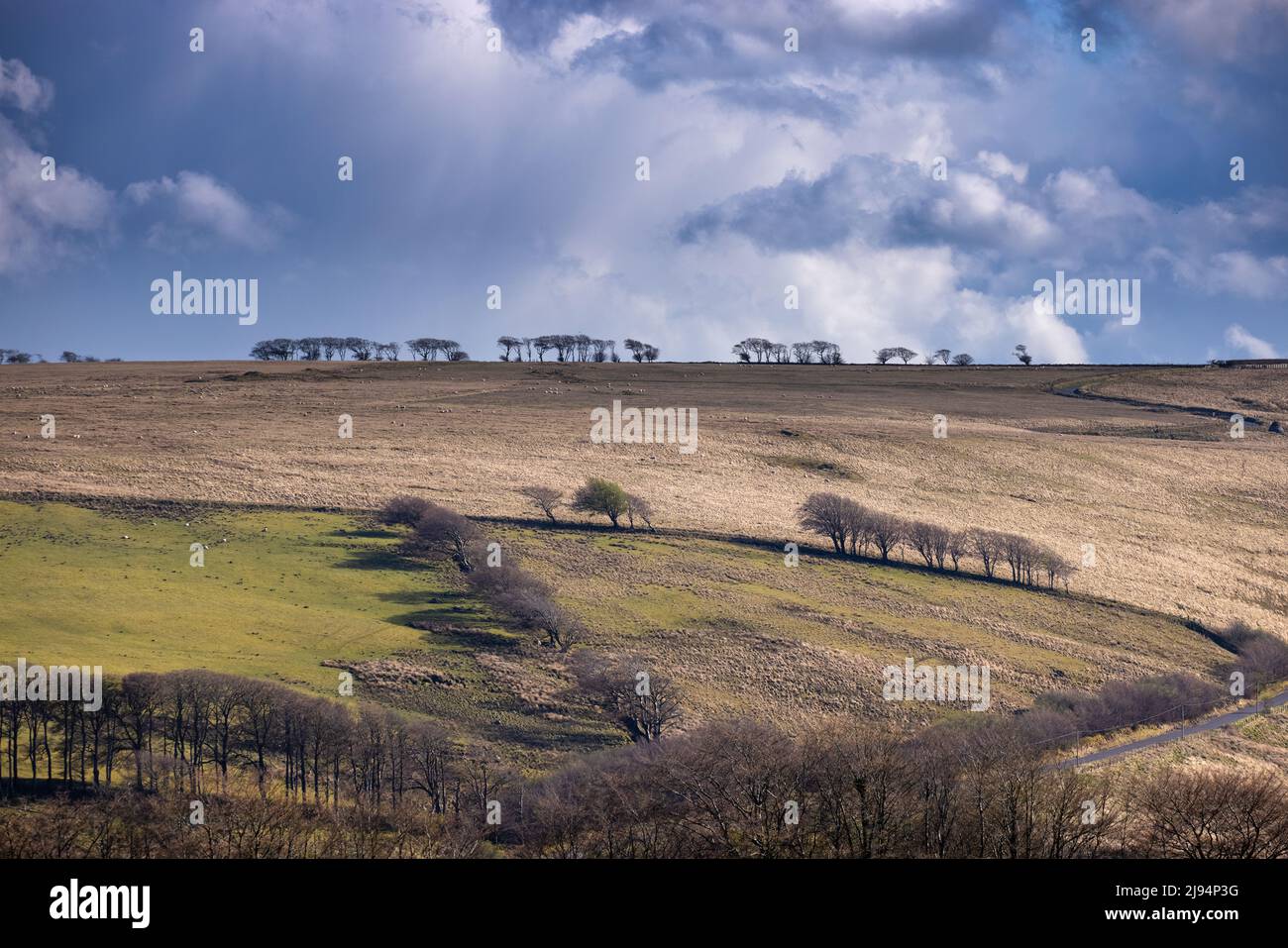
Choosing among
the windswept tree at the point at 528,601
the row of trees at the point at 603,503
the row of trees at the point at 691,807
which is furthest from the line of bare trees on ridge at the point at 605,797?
the row of trees at the point at 603,503

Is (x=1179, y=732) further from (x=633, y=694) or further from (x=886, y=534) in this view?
(x=886, y=534)

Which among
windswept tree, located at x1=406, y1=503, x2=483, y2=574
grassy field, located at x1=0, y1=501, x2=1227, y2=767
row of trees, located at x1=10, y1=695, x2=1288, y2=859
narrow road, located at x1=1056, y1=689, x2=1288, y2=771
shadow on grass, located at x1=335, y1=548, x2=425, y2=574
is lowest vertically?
narrow road, located at x1=1056, y1=689, x2=1288, y2=771

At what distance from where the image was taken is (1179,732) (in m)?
59.7

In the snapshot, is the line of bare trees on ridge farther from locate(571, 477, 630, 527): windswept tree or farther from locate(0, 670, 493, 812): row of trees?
locate(571, 477, 630, 527): windswept tree

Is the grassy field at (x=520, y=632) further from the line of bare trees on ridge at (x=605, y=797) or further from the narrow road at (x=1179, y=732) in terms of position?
the narrow road at (x=1179, y=732)

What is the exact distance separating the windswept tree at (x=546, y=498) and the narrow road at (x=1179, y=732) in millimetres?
46531

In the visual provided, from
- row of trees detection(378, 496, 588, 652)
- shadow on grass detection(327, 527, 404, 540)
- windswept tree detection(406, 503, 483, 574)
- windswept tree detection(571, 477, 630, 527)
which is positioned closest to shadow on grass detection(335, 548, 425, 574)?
row of trees detection(378, 496, 588, 652)

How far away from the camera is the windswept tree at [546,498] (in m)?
91.2

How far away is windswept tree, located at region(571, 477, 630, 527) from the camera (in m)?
90.9

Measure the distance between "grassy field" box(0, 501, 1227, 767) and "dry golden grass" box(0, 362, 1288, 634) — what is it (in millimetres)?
7679

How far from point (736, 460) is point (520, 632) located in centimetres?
5202

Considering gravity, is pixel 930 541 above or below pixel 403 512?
below

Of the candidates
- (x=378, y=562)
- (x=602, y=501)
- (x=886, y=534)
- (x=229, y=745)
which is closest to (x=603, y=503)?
(x=602, y=501)
